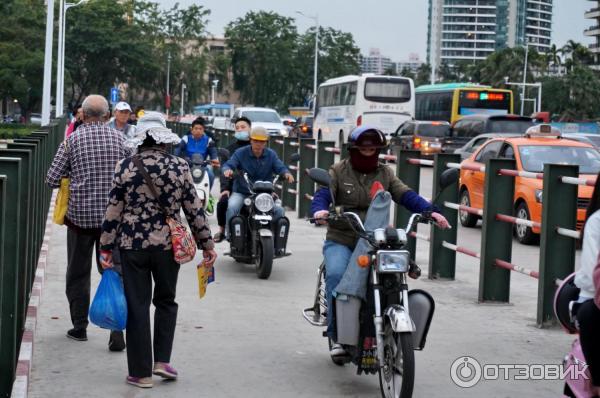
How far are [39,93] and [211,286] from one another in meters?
62.5

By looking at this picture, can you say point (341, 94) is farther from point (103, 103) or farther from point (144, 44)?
point (103, 103)

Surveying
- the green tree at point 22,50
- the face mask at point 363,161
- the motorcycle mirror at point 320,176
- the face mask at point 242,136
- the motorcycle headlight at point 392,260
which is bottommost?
the motorcycle headlight at point 392,260

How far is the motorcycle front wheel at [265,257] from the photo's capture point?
1178 centimetres

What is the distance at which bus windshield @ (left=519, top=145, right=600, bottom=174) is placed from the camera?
687 inches

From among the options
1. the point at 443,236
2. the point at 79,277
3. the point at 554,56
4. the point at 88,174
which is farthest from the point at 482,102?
the point at 554,56

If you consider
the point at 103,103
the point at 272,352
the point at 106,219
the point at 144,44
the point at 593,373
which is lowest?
the point at 272,352

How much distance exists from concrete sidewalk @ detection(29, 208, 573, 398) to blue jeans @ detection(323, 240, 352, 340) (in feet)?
1.36

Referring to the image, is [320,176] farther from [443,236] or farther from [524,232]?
[524,232]

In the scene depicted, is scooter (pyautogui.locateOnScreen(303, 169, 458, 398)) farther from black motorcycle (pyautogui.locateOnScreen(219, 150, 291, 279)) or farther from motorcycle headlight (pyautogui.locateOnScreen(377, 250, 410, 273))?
black motorcycle (pyautogui.locateOnScreen(219, 150, 291, 279))

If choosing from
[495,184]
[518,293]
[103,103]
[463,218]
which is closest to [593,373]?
[103,103]

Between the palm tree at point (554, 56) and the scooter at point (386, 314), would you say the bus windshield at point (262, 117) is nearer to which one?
the scooter at point (386, 314)

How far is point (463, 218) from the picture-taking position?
63.5ft

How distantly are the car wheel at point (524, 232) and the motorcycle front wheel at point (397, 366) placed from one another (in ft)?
33.4

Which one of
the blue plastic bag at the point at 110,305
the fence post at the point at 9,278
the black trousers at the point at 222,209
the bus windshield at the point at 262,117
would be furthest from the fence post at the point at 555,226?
the bus windshield at the point at 262,117
